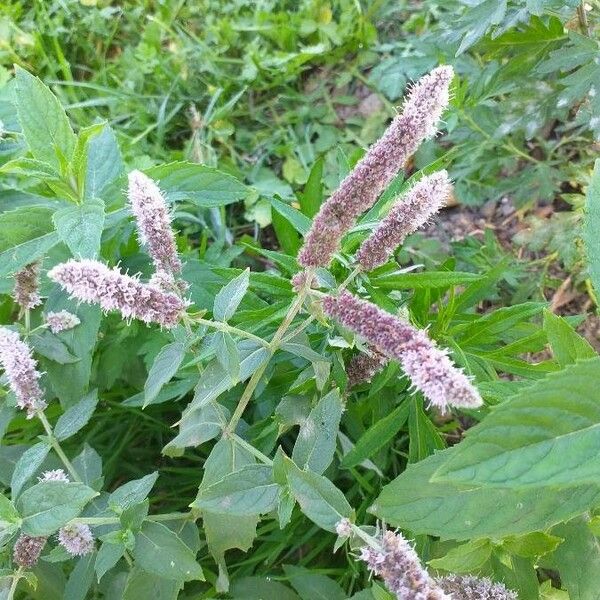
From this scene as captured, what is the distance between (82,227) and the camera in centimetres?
153

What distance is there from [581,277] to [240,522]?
156 centimetres

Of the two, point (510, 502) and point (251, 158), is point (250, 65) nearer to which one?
Answer: point (251, 158)

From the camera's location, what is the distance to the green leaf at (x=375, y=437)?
173cm

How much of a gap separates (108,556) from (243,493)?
14.3 inches

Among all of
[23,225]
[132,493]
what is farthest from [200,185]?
[132,493]

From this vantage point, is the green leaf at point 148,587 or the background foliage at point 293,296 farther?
the green leaf at point 148,587

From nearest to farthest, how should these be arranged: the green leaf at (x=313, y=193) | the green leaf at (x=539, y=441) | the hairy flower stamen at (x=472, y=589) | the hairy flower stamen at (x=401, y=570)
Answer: the green leaf at (x=539, y=441), the hairy flower stamen at (x=401, y=570), the hairy flower stamen at (x=472, y=589), the green leaf at (x=313, y=193)

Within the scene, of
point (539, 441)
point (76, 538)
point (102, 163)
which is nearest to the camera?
point (539, 441)

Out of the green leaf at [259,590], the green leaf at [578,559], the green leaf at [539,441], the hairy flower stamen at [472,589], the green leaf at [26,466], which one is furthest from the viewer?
the green leaf at [259,590]

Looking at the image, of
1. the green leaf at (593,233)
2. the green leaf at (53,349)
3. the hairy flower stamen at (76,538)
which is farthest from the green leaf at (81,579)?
the green leaf at (593,233)

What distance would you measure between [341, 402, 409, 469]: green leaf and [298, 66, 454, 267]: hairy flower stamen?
631 millimetres

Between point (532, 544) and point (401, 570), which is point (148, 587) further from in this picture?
point (532, 544)

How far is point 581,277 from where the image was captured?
2441mm

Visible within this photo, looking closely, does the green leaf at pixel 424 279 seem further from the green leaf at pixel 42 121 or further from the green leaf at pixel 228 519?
the green leaf at pixel 42 121
